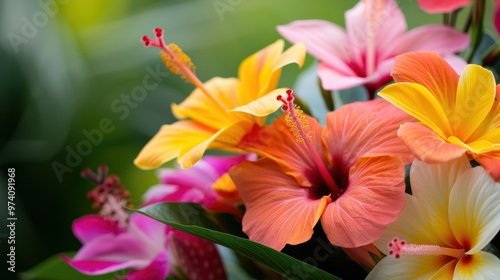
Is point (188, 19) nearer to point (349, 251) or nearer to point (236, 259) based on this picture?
point (236, 259)

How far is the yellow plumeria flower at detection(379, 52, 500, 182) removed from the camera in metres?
0.34

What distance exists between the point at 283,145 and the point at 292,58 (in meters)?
0.06

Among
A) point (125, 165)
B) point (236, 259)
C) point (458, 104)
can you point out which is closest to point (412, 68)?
point (458, 104)

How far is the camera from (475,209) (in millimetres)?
355

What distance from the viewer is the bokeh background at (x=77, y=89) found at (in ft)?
2.98

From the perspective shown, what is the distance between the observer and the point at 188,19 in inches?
41.4

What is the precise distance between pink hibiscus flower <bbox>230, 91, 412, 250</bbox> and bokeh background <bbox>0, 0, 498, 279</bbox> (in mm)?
470

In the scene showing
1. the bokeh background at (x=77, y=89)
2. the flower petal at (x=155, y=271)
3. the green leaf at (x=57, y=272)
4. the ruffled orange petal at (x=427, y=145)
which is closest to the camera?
the ruffled orange petal at (x=427, y=145)

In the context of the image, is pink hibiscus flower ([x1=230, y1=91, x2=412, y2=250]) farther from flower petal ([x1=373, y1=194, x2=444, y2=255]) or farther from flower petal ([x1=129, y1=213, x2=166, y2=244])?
flower petal ([x1=129, y1=213, x2=166, y2=244])

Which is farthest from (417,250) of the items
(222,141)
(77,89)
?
(77,89)

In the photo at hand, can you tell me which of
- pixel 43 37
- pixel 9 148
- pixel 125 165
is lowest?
pixel 125 165

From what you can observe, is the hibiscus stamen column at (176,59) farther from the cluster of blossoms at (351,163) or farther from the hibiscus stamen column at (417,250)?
the hibiscus stamen column at (417,250)

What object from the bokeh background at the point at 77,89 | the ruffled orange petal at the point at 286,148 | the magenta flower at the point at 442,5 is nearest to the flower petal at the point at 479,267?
the ruffled orange petal at the point at 286,148

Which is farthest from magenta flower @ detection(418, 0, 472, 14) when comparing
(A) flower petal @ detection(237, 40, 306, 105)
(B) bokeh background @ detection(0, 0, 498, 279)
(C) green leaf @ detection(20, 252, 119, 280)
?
(B) bokeh background @ detection(0, 0, 498, 279)
